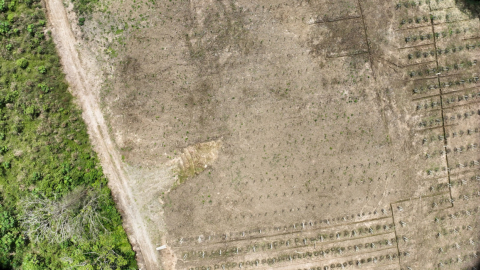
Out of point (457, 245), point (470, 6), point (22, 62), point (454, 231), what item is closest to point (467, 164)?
point (454, 231)

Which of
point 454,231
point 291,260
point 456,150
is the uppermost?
point 456,150

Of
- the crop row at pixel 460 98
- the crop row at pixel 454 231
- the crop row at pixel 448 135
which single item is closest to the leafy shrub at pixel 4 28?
the crop row at pixel 448 135

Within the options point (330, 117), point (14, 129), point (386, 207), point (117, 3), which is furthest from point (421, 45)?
point (14, 129)

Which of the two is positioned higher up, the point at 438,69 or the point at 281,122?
the point at 438,69

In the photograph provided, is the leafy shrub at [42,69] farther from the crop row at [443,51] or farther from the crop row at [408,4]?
the crop row at [443,51]

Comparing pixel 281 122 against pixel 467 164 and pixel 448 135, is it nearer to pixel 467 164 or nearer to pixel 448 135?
pixel 448 135

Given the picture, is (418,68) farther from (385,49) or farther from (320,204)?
(320,204)
